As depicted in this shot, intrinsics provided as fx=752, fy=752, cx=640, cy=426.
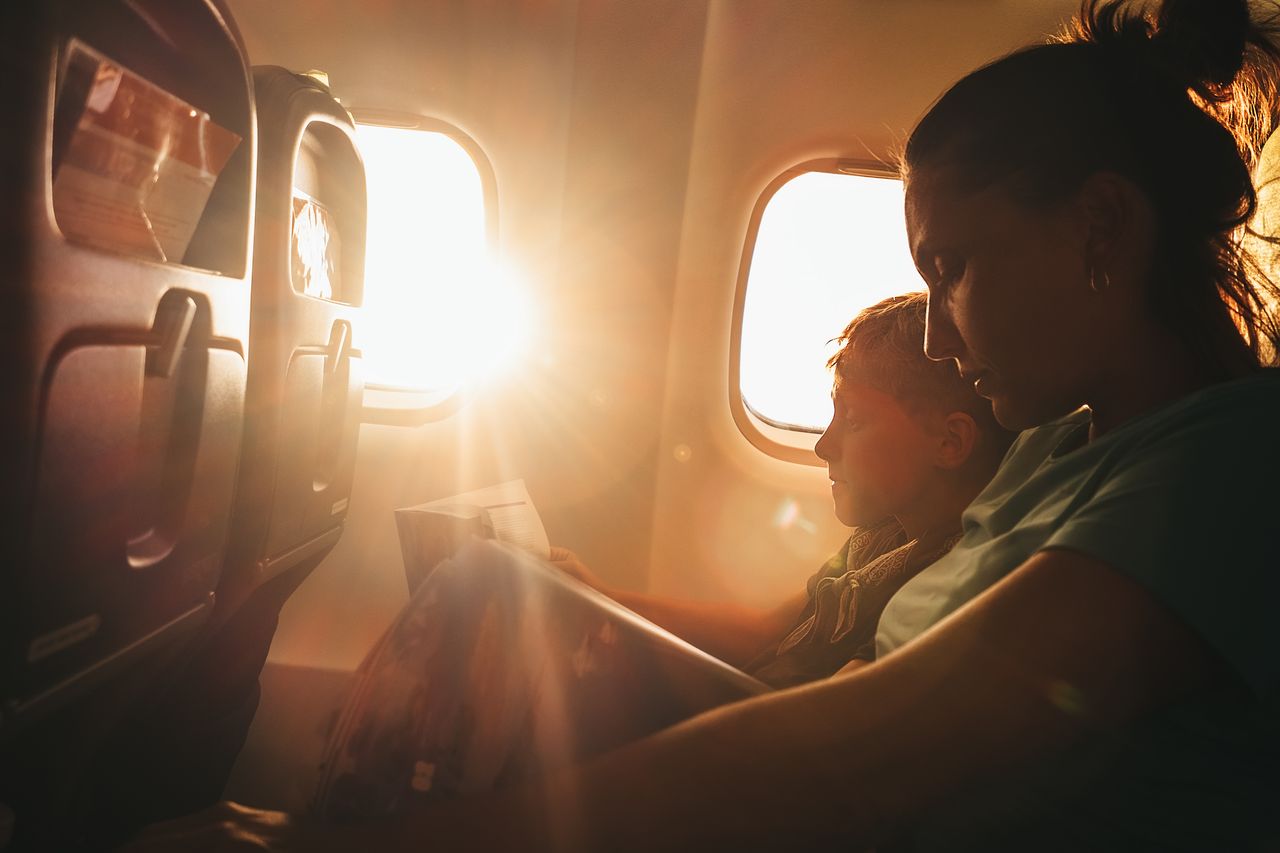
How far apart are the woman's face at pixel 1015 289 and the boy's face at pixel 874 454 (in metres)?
0.42

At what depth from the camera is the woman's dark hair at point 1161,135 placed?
809 millimetres

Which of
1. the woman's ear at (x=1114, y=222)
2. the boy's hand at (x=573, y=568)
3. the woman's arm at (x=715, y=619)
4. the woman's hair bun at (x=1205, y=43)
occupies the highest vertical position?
the woman's hair bun at (x=1205, y=43)

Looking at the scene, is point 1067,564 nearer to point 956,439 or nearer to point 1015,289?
point 1015,289

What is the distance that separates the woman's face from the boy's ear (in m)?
0.37

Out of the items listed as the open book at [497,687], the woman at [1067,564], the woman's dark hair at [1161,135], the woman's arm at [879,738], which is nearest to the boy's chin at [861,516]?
the woman at [1067,564]

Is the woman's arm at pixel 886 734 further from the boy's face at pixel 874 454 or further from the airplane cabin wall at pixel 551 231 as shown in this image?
the airplane cabin wall at pixel 551 231

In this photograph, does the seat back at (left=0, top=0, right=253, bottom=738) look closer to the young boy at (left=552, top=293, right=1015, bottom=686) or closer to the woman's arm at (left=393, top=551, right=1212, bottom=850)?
the woman's arm at (left=393, top=551, right=1212, bottom=850)

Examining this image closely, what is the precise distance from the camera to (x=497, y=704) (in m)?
0.95

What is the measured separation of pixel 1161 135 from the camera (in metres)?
0.82

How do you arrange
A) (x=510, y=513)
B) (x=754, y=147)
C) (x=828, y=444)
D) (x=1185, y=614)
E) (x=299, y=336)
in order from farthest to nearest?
(x=754, y=147), (x=510, y=513), (x=828, y=444), (x=299, y=336), (x=1185, y=614)

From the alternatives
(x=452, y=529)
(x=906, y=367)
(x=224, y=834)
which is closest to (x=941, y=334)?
(x=906, y=367)

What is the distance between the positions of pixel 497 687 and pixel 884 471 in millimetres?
797

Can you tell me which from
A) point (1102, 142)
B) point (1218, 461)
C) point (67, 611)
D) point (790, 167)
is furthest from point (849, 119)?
point (67, 611)

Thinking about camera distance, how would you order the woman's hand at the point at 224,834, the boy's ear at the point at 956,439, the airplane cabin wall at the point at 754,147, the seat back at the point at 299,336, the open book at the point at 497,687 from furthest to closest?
the airplane cabin wall at the point at 754,147 → the boy's ear at the point at 956,439 → the seat back at the point at 299,336 → the open book at the point at 497,687 → the woman's hand at the point at 224,834
